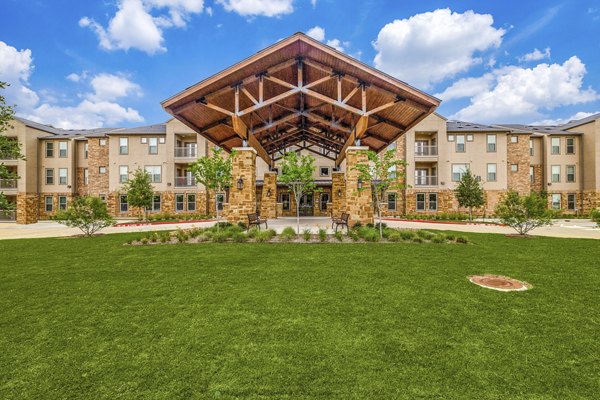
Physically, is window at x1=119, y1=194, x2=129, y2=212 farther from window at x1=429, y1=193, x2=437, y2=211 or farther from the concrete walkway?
window at x1=429, y1=193, x2=437, y2=211

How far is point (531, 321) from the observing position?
3.59 metres

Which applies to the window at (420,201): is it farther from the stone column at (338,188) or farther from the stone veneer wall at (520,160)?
the stone column at (338,188)

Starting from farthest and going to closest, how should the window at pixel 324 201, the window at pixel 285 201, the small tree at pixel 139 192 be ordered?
1. the window at pixel 285 201
2. the window at pixel 324 201
3. the small tree at pixel 139 192

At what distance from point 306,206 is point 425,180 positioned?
13010 millimetres

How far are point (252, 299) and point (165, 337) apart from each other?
4.73ft

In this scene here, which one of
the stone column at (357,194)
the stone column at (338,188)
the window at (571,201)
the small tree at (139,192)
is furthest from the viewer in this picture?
the window at (571,201)

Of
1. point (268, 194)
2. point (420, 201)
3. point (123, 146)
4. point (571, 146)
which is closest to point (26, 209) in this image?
point (123, 146)

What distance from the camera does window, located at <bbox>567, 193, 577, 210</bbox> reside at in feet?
92.3

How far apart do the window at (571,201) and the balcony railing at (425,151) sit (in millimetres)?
15169

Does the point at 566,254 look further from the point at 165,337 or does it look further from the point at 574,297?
the point at 165,337

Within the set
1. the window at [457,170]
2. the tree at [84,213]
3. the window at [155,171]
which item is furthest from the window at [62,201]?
the window at [457,170]

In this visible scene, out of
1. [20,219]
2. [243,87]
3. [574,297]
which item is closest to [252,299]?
[574,297]

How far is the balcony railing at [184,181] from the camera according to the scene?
27.8 metres

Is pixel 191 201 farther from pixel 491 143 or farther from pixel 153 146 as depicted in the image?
pixel 491 143
